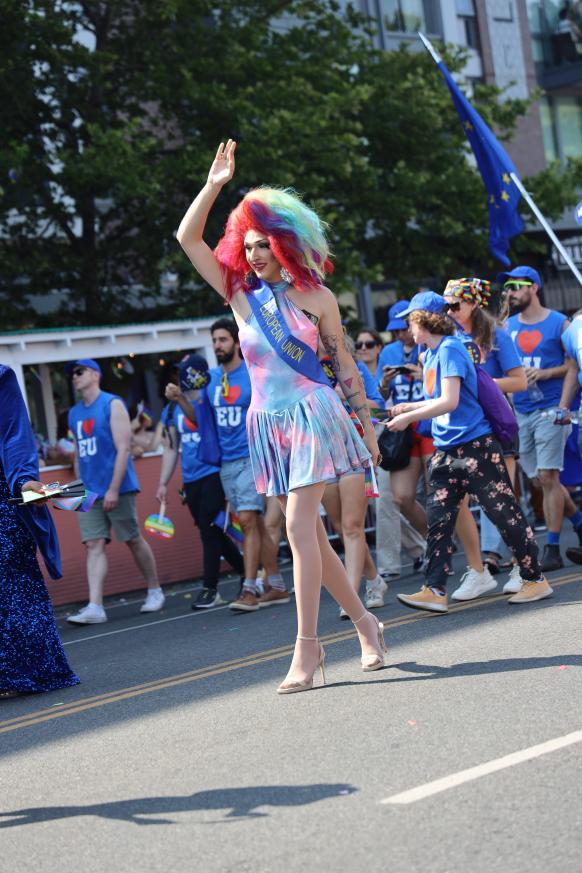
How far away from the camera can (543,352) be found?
10172 mm

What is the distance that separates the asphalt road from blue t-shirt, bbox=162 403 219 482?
3.30 metres

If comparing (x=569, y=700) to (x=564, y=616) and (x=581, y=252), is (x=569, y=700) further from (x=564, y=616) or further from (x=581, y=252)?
(x=581, y=252)

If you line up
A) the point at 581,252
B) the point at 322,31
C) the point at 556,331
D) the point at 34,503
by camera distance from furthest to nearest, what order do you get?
the point at 581,252, the point at 322,31, the point at 556,331, the point at 34,503

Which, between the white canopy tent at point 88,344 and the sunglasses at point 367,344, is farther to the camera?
the white canopy tent at point 88,344

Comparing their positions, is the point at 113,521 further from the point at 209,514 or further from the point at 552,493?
the point at 552,493

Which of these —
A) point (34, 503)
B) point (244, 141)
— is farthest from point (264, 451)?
point (244, 141)

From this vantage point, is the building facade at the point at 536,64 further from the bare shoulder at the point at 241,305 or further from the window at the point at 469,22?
the bare shoulder at the point at 241,305

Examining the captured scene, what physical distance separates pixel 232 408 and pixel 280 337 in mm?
4245

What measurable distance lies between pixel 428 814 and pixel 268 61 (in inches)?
743

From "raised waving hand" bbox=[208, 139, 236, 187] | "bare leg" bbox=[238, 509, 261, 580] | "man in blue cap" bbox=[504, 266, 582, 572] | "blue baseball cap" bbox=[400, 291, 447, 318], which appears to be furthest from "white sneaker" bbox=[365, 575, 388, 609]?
"raised waving hand" bbox=[208, 139, 236, 187]

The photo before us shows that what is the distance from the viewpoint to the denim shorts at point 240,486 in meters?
10.3

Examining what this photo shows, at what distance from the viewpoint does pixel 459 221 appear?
79.3ft

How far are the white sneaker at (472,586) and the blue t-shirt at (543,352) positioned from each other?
1.83 metres

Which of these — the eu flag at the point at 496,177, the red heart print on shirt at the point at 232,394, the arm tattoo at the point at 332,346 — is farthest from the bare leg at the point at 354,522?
the eu flag at the point at 496,177
